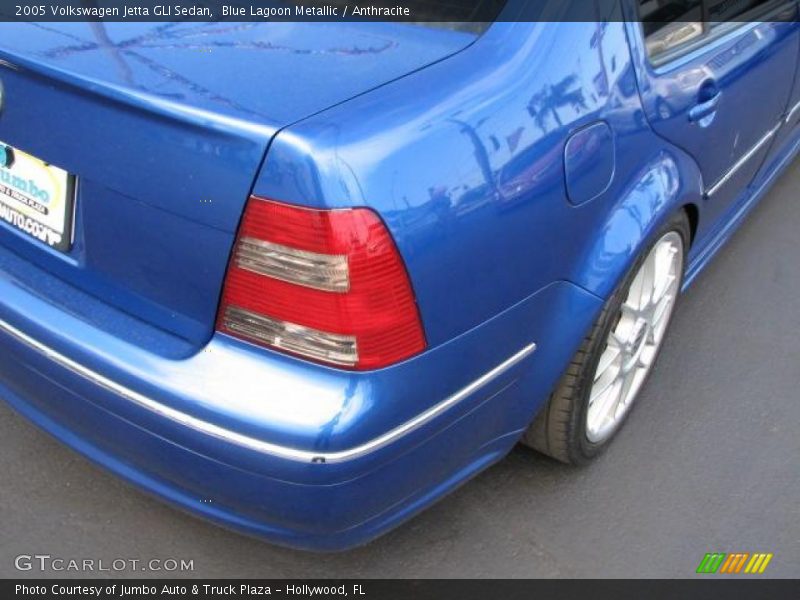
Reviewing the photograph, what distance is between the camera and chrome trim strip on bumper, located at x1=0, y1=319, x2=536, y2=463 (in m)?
1.64

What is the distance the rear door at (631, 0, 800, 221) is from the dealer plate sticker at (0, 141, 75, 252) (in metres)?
1.31

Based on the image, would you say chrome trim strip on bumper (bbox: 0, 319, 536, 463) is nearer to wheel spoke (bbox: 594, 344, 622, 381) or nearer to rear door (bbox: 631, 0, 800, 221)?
wheel spoke (bbox: 594, 344, 622, 381)

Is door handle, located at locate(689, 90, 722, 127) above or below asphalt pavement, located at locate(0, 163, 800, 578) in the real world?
above

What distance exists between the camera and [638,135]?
212 centimetres

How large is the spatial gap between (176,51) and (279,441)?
798 mm

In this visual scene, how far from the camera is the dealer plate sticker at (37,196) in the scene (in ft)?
6.00

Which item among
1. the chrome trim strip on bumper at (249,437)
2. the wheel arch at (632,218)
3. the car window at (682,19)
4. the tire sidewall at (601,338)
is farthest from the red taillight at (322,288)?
the car window at (682,19)

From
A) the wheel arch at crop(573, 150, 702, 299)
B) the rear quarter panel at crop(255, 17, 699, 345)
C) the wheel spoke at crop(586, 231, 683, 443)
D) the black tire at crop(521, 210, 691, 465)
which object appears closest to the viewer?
the rear quarter panel at crop(255, 17, 699, 345)

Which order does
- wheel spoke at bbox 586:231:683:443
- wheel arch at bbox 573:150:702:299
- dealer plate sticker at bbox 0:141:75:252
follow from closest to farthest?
dealer plate sticker at bbox 0:141:75:252
wheel arch at bbox 573:150:702:299
wheel spoke at bbox 586:231:683:443

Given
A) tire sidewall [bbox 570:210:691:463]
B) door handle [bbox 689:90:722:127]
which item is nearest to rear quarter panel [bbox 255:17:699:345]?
tire sidewall [bbox 570:210:691:463]

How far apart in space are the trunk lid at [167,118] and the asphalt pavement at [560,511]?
711 mm

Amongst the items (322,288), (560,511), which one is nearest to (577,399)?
(560,511)
